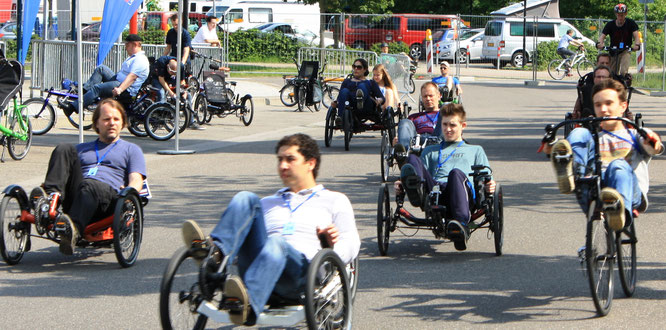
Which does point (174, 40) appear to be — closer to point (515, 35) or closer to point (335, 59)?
point (335, 59)

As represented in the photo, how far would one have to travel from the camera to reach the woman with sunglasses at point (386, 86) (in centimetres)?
1527

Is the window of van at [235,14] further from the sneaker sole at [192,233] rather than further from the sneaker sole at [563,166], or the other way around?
the sneaker sole at [192,233]

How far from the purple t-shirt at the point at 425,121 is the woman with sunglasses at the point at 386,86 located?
3532 millimetres

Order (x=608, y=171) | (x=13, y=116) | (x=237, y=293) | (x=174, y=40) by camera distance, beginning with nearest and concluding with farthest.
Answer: (x=237, y=293)
(x=608, y=171)
(x=13, y=116)
(x=174, y=40)

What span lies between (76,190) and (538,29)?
1494 inches

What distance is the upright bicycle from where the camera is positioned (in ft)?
19.9

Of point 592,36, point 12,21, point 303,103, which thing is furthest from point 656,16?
point 303,103

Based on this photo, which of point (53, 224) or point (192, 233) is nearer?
point (192, 233)

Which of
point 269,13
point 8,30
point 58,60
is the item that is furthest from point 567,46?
point 8,30

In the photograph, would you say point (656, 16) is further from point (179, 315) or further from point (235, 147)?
point (179, 315)

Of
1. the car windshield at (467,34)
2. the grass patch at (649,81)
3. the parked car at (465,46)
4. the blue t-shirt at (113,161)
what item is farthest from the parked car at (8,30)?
the blue t-shirt at (113,161)

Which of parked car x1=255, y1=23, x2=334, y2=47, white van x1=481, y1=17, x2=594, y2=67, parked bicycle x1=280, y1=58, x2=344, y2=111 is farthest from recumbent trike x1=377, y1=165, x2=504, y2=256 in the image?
white van x1=481, y1=17, x2=594, y2=67

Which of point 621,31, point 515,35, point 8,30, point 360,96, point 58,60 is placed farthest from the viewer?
point 8,30

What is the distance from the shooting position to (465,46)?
4497 centimetres
